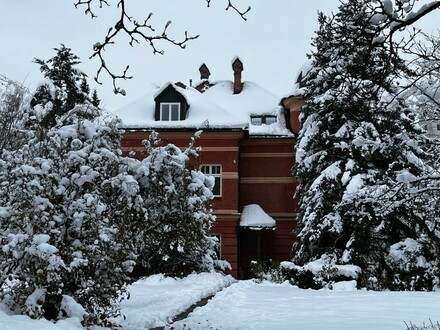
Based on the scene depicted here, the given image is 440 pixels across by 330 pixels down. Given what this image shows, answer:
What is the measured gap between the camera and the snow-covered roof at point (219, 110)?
23.6 meters

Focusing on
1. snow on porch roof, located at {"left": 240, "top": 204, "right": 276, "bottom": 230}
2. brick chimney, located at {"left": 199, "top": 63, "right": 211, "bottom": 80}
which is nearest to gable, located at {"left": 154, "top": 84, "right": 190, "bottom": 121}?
snow on porch roof, located at {"left": 240, "top": 204, "right": 276, "bottom": 230}

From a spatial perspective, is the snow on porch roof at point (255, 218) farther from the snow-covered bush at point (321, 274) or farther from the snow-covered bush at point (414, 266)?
the snow-covered bush at point (414, 266)

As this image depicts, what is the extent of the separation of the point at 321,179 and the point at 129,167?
9.64 m

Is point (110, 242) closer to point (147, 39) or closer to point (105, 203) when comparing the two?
point (105, 203)

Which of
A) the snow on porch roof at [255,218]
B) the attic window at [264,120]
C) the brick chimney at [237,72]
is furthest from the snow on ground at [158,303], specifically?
the brick chimney at [237,72]

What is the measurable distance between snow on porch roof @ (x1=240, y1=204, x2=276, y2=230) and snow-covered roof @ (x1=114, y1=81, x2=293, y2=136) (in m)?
3.84

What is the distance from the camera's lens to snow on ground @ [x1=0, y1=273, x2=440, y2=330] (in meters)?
6.82

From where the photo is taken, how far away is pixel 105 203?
696 centimetres

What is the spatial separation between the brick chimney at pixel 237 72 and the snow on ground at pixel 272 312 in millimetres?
19177

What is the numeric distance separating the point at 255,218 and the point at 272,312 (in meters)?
14.9

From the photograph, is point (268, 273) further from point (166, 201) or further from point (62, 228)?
point (62, 228)

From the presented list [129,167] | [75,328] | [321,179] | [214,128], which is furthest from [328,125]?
[75,328]

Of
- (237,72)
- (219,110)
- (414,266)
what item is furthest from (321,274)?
(237,72)

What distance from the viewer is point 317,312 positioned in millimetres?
8578
